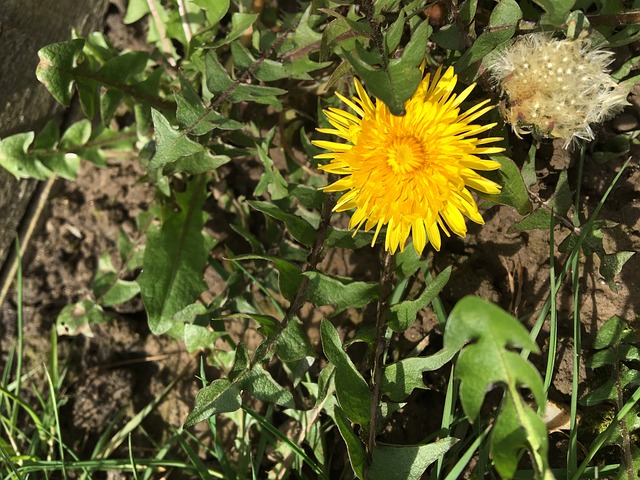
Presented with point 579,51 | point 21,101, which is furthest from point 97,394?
point 579,51

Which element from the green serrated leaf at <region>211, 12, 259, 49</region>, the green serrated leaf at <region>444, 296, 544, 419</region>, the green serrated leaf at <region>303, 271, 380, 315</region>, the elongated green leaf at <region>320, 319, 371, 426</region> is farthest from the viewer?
the green serrated leaf at <region>211, 12, 259, 49</region>

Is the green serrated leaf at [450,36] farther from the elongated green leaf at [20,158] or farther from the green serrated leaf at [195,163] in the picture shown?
the elongated green leaf at [20,158]

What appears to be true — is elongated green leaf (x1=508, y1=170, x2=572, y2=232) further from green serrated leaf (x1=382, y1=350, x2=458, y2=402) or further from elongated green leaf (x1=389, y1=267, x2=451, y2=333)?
green serrated leaf (x1=382, y1=350, x2=458, y2=402)

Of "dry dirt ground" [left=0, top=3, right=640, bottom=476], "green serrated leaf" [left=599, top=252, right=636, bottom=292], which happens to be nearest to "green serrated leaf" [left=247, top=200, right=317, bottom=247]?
"dry dirt ground" [left=0, top=3, right=640, bottom=476]

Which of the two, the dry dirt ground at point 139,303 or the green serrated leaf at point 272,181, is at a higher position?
the green serrated leaf at point 272,181

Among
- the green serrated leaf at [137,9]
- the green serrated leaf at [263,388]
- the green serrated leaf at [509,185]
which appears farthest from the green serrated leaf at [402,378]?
the green serrated leaf at [137,9]

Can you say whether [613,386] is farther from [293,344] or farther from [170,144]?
[170,144]

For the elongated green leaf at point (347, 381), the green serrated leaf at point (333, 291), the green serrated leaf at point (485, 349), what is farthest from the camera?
the green serrated leaf at point (333, 291)
